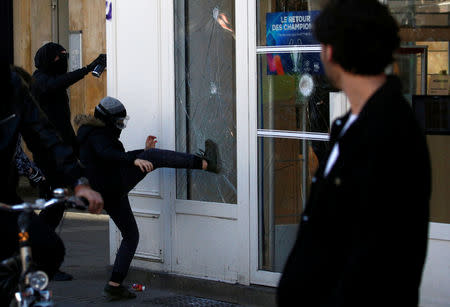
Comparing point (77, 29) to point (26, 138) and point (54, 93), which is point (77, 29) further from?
point (26, 138)

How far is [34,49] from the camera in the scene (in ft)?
47.1

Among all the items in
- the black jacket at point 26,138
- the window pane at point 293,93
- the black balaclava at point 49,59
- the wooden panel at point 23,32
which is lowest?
the black jacket at point 26,138

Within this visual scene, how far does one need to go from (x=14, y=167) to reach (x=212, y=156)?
3.02 m

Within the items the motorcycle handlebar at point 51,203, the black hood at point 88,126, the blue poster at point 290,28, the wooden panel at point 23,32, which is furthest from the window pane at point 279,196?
the wooden panel at point 23,32

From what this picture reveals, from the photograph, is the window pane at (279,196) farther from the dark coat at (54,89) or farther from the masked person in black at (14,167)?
the masked person in black at (14,167)

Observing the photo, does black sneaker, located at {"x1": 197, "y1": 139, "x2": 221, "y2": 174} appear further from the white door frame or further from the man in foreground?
the man in foreground

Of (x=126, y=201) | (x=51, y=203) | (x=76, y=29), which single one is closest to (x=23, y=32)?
(x=76, y=29)

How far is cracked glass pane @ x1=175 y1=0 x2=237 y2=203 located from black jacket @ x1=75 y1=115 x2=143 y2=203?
2.54ft

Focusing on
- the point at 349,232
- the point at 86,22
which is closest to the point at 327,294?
the point at 349,232

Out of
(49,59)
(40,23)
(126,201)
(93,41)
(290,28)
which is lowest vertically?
(126,201)

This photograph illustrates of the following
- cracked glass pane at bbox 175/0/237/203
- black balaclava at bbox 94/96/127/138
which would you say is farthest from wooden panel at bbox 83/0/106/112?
black balaclava at bbox 94/96/127/138

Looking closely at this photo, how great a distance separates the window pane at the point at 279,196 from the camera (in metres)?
6.48

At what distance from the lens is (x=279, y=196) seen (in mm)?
6590

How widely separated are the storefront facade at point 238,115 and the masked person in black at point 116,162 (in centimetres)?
44
